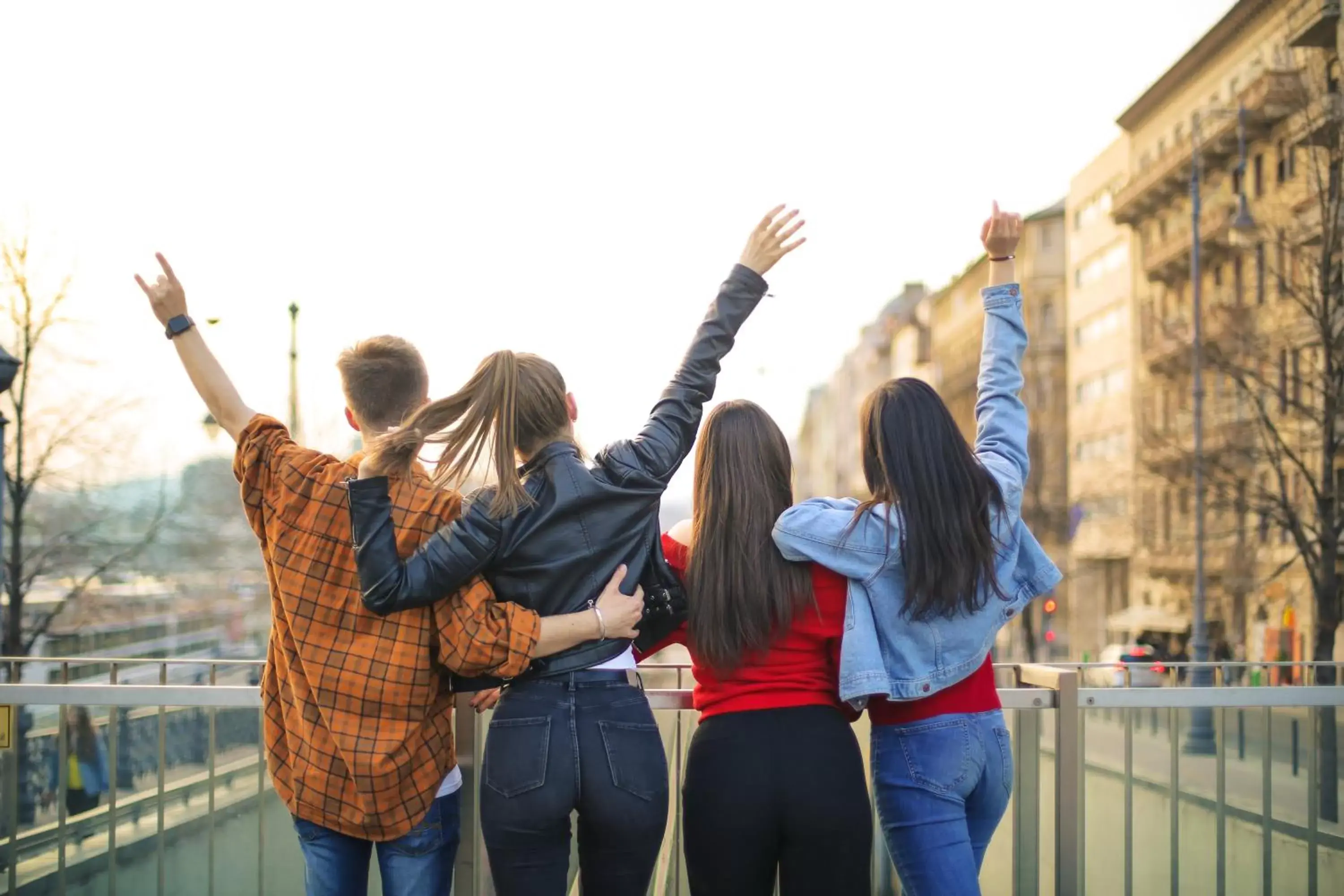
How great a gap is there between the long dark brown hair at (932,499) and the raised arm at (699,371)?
0.42m

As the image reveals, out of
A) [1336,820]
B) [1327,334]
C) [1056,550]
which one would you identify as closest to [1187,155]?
[1056,550]

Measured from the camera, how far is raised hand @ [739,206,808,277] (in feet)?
11.4

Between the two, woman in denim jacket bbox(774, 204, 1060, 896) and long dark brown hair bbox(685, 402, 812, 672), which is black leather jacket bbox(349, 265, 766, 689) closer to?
long dark brown hair bbox(685, 402, 812, 672)

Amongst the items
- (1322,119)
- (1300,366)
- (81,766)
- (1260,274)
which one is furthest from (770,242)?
(1260,274)

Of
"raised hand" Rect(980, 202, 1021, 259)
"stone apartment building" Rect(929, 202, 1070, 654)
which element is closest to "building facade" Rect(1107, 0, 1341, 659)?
"stone apartment building" Rect(929, 202, 1070, 654)

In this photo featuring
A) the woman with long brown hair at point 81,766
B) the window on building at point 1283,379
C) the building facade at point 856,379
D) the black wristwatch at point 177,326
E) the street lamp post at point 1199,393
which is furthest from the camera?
the building facade at point 856,379

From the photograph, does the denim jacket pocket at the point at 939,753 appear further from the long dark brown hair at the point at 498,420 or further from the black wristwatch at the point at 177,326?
the black wristwatch at the point at 177,326

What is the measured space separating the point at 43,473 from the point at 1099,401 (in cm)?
4701

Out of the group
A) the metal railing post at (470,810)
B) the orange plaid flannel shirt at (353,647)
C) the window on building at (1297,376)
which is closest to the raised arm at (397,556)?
the orange plaid flannel shirt at (353,647)

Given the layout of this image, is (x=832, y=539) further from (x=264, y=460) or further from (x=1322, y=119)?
(x=1322, y=119)

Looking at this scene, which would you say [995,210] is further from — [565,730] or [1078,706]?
[565,730]

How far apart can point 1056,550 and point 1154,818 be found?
5662cm

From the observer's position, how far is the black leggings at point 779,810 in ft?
10.0

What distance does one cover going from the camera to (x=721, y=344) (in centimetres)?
334
